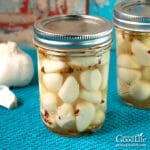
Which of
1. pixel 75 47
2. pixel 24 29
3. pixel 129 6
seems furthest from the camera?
pixel 24 29

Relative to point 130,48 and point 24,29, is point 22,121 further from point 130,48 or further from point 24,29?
point 24,29

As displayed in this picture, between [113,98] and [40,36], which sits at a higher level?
[40,36]

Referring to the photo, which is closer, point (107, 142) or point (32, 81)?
point (107, 142)

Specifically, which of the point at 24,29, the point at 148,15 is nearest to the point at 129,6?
the point at 148,15

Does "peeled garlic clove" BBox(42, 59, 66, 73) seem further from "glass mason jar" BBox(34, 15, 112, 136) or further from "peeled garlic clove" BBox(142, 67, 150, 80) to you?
"peeled garlic clove" BBox(142, 67, 150, 80)

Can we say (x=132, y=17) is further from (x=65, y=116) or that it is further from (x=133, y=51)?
(x=65, y=116)

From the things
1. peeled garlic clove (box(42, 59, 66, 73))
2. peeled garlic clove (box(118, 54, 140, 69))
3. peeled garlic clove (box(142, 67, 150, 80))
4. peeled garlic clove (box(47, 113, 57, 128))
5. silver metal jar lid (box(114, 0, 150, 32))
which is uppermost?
silver metal jar lid (box(114, 0, 150, 32))

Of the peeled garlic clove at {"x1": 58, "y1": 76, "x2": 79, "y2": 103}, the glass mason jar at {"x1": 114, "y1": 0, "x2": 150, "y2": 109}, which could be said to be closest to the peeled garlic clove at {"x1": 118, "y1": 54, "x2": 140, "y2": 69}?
the glass mason jar at {"x1": 114, "y1": 0, "x2": 150, "y2": 109}
